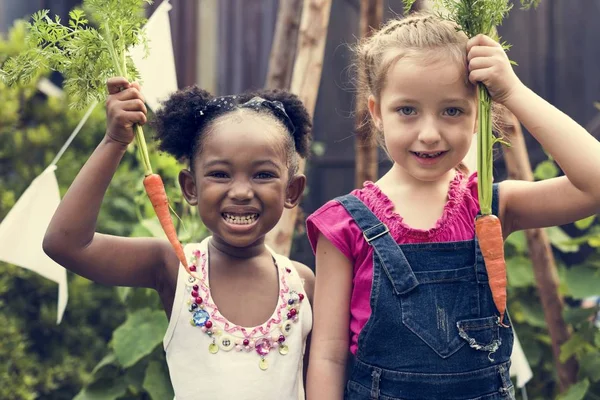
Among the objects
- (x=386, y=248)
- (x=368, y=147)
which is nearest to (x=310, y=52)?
(x=368, y=147)

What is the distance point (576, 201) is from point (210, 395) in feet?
3.15

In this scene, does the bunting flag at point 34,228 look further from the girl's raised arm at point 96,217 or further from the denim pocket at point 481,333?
the denim pocket at point 481,333

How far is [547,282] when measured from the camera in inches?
140

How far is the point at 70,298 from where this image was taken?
4.29m

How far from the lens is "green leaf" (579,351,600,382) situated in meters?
3.48

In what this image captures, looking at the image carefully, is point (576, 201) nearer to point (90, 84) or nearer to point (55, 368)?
point (90, 84)

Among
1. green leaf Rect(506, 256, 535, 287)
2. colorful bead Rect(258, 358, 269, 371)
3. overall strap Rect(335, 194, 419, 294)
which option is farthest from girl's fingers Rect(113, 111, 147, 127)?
green leaf Rect(506, 256, 535, 287)

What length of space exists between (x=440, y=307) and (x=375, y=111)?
51 cm

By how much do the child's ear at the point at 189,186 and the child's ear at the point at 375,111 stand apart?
1.57ft

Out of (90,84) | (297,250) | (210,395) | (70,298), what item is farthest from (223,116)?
(297,250)

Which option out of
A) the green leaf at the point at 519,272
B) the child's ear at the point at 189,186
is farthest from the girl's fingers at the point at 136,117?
the green leaf at the point at 519,272

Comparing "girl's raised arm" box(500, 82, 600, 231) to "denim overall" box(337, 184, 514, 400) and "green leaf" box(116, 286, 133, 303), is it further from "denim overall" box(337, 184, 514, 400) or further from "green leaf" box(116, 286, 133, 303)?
"green leaf" box(116, 286, 133, 303)

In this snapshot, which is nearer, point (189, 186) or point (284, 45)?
point (189, 186)

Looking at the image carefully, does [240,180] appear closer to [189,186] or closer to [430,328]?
[189,186]
